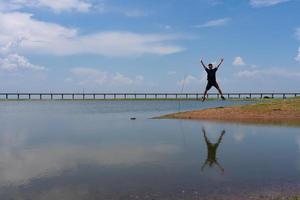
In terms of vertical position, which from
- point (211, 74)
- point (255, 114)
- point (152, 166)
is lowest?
point (152, 166)

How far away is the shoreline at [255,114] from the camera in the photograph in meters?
28.8

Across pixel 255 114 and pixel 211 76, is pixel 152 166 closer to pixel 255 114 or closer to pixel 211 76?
pixel 211 76

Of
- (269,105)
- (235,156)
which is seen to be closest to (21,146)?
(235,156)

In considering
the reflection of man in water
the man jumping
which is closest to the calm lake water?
the reflection of man in water

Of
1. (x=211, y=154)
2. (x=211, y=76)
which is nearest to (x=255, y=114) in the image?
(x=211, y=76)

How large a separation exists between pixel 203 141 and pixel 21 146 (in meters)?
7.81

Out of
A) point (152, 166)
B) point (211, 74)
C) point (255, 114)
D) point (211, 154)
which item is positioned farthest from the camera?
point (255, 114)

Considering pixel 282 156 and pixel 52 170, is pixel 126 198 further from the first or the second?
pixel 282 156

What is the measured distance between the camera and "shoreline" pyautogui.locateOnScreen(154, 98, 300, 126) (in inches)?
1133

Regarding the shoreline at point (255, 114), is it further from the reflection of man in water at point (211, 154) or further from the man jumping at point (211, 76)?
the reflection of man in water at point (211, 154)

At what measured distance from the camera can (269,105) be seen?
3259 cm

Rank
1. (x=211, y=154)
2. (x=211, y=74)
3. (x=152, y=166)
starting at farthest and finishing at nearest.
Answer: (x=211, y=74), (x=211, y=154), (x=152, y=166)

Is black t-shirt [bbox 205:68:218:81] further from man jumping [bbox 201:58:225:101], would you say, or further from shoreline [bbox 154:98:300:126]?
shoreline [bbox 154:98:300:126]

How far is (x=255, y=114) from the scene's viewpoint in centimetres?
3061
